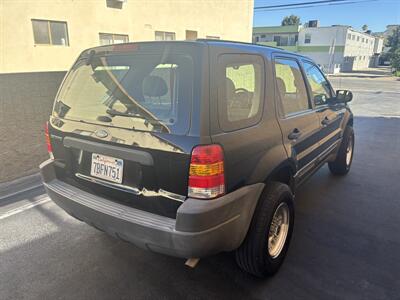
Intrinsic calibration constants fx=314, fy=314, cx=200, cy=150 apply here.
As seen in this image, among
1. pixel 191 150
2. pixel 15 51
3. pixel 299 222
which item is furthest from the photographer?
pixel 15 51

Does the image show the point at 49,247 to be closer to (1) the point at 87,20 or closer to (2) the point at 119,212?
(2) the point at 119,212

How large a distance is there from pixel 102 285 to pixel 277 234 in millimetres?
1544

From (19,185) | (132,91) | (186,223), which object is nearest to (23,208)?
(19,185)

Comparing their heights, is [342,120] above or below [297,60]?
below

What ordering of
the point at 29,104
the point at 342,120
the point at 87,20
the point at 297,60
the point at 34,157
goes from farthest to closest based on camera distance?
1. the point at 87,20
2. the point at 29,104
3. the point at 34,157
4. the point at 342,120
5. the point at 297,60

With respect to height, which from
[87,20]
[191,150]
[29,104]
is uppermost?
[87,20]

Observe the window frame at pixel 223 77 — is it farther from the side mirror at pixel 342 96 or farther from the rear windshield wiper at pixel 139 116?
the side mirror at pixel 342 96

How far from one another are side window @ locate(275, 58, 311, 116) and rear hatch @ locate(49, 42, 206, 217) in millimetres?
1010

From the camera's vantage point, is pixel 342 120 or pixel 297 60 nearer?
pixel 297 60

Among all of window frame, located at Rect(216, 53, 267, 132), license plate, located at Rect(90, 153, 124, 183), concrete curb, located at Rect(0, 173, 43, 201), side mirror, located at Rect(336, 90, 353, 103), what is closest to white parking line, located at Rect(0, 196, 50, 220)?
concrete curb, located at Rect(0, 173, 43, 201)

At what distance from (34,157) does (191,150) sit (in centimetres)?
474

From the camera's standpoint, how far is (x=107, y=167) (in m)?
2.29

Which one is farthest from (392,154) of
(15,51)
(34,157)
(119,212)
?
(15,51)

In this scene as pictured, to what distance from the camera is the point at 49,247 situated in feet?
10.0
